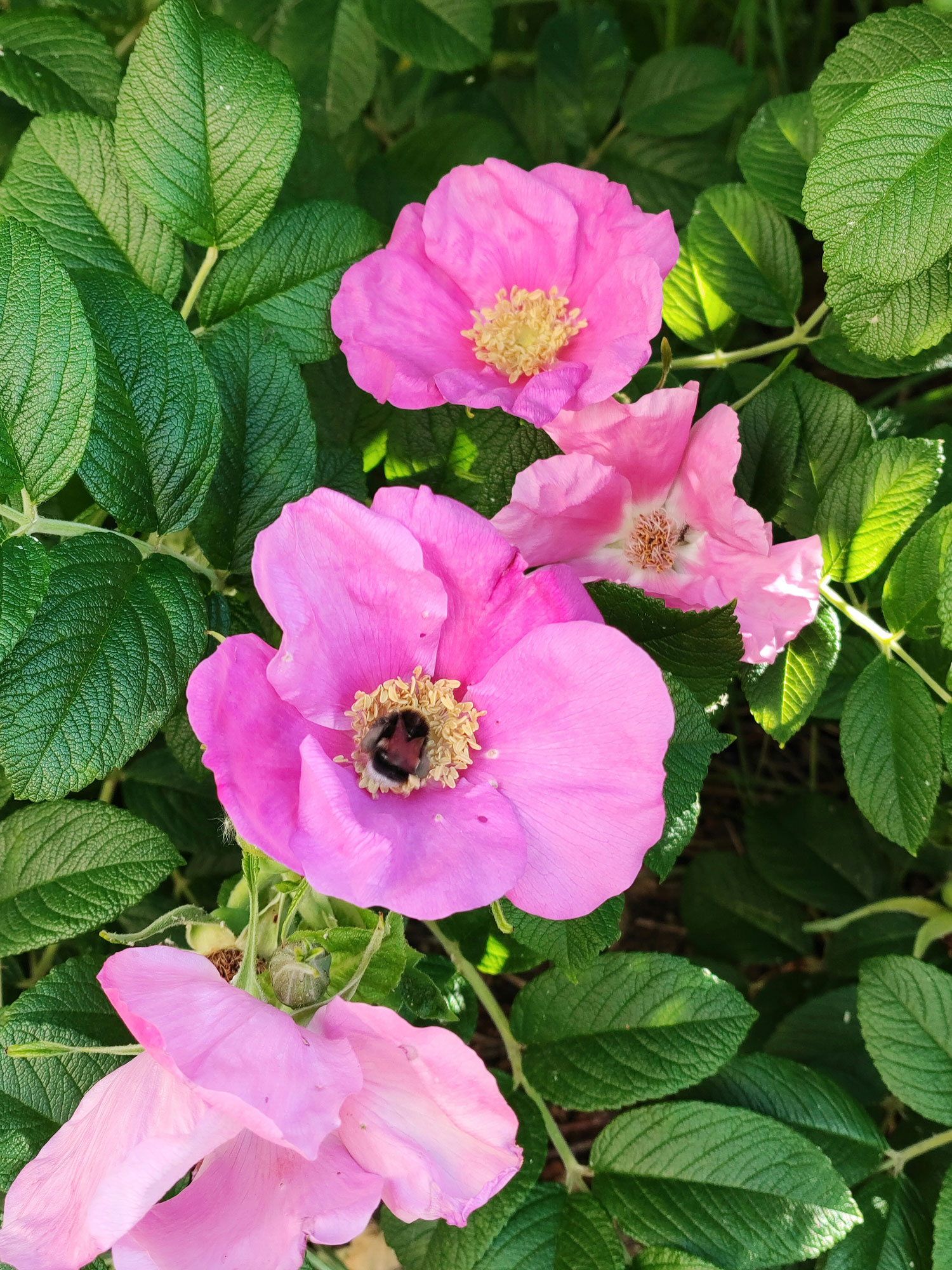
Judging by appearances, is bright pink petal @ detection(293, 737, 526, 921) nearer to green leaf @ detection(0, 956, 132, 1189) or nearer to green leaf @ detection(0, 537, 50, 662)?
green leaf @ detection(0, 537, 50, 662)

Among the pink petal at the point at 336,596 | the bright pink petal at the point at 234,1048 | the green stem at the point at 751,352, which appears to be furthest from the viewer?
the green stem at the point at 751,352

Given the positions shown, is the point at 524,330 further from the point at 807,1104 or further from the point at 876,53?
the point at 807,1104

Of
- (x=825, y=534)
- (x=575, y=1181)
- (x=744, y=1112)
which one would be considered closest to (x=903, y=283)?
(x=825, y=534)

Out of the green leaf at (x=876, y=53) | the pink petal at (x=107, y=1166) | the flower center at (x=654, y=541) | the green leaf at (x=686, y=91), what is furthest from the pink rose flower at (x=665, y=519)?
A: the green leaf at (x=686, y=91)

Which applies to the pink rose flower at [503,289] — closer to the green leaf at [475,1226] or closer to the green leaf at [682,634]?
the green leaf at [682,634]

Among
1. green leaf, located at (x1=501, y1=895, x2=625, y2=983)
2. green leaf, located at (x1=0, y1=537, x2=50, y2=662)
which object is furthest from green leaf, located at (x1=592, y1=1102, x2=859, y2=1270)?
green leaf, located at (x1=0, y1=537, x2=50, y2=662)

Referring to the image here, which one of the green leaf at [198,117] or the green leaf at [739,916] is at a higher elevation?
the green leaf at [198,117]

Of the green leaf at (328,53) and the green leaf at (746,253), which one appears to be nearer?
the green leaf at (746,253)
